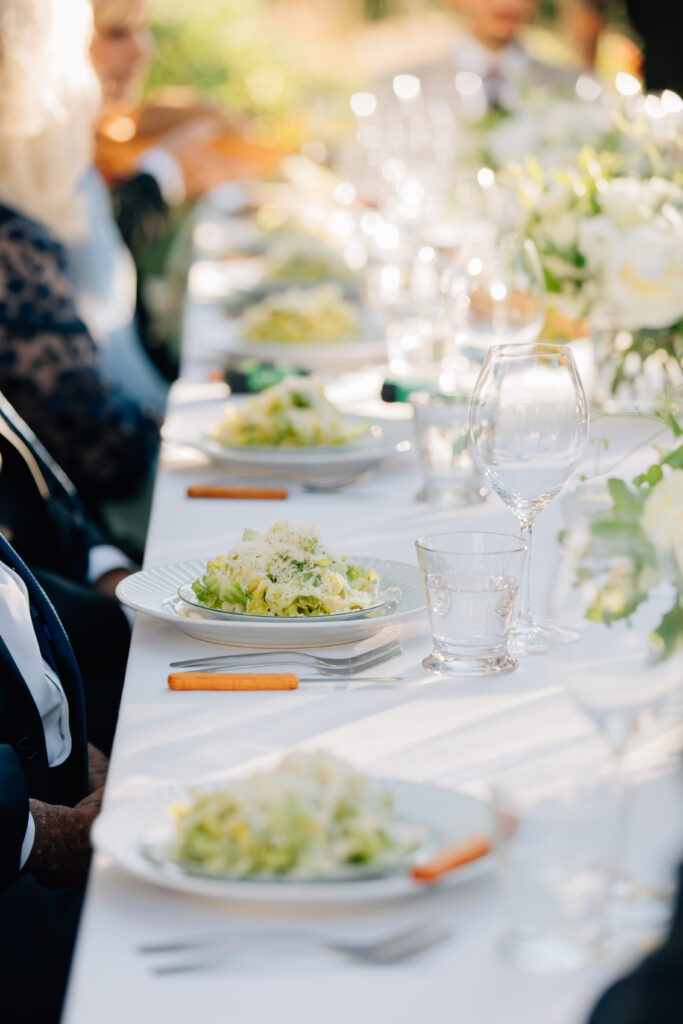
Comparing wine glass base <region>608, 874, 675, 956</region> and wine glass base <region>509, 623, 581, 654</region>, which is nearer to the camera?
wine glass base <region>608, 874, 675, 956</region>

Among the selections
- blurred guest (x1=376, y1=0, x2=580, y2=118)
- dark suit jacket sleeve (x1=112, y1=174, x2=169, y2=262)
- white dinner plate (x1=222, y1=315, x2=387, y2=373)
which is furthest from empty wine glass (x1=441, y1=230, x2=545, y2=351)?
blurred guest (x1=376, y1=0, x2=580, y2=118)

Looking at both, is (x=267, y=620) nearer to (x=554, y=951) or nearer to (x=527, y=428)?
(x=527, y=428)

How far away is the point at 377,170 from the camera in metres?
4.14

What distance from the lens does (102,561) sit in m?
2.29

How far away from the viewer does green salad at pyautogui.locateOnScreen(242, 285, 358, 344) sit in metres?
2.77

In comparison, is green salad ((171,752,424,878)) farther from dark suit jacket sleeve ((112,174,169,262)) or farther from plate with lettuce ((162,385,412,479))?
dark suit jacket sleeve ((112,174,169,262))

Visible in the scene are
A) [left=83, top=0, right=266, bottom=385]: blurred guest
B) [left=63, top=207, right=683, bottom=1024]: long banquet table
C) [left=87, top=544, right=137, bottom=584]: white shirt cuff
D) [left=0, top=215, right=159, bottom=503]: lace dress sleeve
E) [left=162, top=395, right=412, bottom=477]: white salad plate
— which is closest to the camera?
[left=63, top=207, right=683, bottom=1024]: long banquet table

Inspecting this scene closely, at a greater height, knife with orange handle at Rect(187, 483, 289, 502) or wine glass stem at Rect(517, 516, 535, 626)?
wine glass stem at Rect(517, 516, 535, 626)

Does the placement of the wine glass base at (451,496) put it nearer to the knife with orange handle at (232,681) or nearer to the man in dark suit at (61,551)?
the man in dark suit at (61,551)

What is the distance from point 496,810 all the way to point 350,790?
12cm

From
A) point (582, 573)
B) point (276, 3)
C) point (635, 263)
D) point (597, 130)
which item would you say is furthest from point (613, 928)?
point (276, 3)

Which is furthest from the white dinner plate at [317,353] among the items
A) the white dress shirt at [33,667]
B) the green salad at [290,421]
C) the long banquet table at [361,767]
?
the white dress shirt at [33,667]

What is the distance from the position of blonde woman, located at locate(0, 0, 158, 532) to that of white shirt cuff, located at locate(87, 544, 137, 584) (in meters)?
0.49

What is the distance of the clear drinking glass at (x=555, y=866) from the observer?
2.36ft
